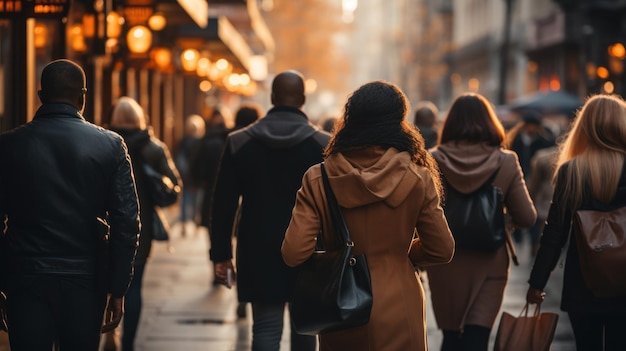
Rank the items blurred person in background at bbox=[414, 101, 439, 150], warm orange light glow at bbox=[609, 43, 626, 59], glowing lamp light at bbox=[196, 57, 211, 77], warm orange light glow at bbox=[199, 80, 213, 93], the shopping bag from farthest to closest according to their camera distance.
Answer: warm orange light glow at bbox=[199, 80, 213, 93], glowing lamp light at bbox=[196, 57, 211, 77], warm orange light glow at bbox=[609, 43, 626, 59], blurred person in background at bbox=[414, 101, 439, 150], the shopping bag

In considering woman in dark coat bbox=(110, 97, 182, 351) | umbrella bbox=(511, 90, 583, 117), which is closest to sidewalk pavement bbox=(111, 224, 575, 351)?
woman in dark coat bbox=(110, 97, 182, 351)

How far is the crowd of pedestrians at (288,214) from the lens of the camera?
5.26 metres

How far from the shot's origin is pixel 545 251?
678cm

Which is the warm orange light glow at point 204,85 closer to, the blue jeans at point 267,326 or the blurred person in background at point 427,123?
the blurred person in background at point 427,123

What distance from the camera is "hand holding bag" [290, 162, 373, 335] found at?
5074mm

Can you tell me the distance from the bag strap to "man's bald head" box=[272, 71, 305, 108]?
80.4 inches

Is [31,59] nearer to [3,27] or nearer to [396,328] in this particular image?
[3,27]

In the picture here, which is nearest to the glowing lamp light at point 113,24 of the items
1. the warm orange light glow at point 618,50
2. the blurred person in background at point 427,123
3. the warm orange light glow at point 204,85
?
the blurred person in background at point 427,123

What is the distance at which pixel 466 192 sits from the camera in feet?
24.4

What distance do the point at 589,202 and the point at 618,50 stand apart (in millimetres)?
19313

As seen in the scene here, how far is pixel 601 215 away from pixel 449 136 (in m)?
1.37

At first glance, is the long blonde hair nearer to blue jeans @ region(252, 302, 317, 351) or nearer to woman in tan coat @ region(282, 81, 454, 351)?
woman in tan coat @ region(282, 81, 454, 351)

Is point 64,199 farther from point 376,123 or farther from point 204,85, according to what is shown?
point 204,85

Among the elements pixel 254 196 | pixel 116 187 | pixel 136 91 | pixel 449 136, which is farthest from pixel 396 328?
pixel 136 91
